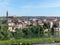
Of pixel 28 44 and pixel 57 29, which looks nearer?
pixel 28 44

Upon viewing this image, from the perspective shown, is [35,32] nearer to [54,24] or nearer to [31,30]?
[31,30]

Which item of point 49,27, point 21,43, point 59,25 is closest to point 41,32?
point 49,27

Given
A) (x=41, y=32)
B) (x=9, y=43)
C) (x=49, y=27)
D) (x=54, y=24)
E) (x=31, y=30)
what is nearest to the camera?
(x=9, y=43)

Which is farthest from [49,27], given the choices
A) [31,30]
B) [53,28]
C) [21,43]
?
[21,43]

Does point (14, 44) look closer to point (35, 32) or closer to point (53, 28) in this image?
point (35, 32)

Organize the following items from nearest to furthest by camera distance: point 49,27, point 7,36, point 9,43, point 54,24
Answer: point 9,43 < point 7,36 < point 49,27 < point 54,24

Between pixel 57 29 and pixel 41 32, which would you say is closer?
pixel 41 32

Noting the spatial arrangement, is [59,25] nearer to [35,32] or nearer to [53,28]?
[53,28]

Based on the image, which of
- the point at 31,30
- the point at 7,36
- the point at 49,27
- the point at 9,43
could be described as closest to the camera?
the point at 9,43

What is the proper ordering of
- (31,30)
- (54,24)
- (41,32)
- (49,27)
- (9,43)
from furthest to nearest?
(54,24) → (49,27) → (41,32) → (31,30) → (9,43)
